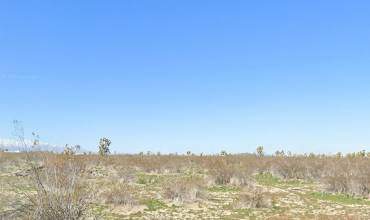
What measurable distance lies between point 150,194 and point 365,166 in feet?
50.6

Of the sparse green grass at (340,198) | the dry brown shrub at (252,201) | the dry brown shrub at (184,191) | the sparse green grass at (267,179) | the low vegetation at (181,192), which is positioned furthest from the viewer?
the sparse green grass at (267,179)

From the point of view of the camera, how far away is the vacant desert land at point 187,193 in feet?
47.1

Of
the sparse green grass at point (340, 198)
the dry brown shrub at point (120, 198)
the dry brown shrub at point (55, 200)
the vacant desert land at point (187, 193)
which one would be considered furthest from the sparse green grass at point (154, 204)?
the dry brown shrub at point (55, 200)

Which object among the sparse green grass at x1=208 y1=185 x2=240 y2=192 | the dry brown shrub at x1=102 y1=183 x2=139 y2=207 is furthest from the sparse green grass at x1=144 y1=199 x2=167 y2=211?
the sparse green grass at x1=208 y1=185 x2=240 y2=192

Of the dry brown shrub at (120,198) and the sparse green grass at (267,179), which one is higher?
the sparse green grass at (267,179)

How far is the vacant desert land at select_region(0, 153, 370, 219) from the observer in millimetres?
14344

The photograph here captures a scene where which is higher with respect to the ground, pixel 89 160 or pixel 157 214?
pixel 89 160

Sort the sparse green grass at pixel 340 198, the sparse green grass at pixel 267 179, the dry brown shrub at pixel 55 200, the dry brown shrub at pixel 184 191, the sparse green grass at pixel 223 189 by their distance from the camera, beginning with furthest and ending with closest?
1. the sparse green grass at pixel 267 179
2. the sparse green grass at pixel 223 189
3. the sparse green grass at pixel 340 198
4. the dry brown shrub at pixel 184 191
5. the dry brown shrub at pixel 55 200

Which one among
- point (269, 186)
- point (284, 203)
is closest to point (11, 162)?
point (269, 186)

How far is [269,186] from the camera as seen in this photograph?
3331 cm

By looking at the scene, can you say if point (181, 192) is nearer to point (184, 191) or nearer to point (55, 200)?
point (184, 191)

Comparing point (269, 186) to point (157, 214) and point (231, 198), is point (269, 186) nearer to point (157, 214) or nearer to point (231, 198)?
point (231, 198)

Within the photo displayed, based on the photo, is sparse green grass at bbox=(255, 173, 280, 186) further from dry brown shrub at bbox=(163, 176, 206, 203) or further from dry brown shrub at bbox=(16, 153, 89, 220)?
dry brown shrub at bbox=(16, 153, 89, 220)

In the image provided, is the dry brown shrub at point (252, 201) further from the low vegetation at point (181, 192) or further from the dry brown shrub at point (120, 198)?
the dry brown shrub at point (120, 198)
